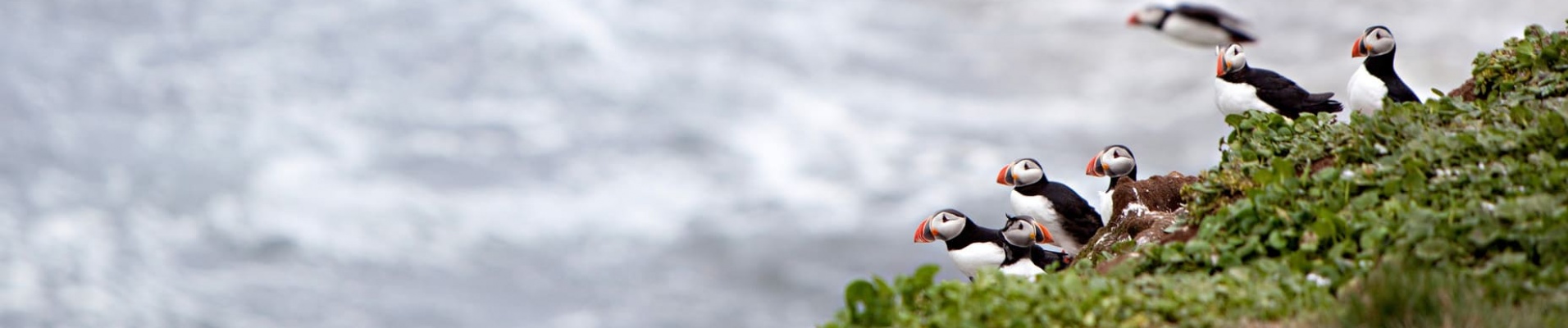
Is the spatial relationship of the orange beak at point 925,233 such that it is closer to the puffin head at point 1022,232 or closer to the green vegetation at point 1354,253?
the puffin head at point 1022,232

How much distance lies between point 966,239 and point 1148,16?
304 centimetres

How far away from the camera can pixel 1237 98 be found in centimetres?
1012

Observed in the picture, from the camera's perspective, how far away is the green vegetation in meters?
5.38

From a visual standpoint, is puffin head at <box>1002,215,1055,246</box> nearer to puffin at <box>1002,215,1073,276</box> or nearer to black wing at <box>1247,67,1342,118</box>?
puffin at <box>1002,215,1073,276</box>

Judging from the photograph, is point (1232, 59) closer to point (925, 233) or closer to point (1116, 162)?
point (1116, 162)

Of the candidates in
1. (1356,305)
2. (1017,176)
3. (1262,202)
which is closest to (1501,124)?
(1262,202)

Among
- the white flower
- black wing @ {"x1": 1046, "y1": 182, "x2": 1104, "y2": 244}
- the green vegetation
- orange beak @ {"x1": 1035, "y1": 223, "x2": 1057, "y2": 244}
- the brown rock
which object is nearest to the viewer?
the green vegetation

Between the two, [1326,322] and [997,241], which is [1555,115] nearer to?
[1326,322]

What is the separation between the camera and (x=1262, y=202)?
666 cm

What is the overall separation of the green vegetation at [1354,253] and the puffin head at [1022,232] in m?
2.38

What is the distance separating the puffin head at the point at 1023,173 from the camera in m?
11.2

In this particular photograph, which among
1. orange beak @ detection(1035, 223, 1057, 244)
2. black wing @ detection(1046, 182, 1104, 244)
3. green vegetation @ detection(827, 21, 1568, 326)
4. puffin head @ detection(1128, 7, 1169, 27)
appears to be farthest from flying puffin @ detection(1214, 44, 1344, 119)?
green vegetation @ detection(827, 21, 1568, 326)

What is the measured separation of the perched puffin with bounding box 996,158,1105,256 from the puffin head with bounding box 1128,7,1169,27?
2.96 meters

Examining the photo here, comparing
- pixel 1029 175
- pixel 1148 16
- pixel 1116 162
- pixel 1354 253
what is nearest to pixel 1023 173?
pixel 1029 175
